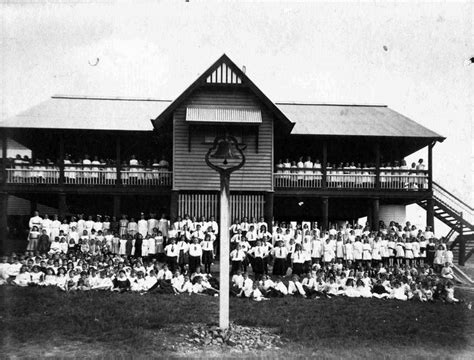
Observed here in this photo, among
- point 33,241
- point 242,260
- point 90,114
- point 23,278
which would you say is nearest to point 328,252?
point 242,260

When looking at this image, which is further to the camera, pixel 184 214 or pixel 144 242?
pixel 184 214

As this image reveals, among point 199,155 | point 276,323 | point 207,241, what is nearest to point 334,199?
point 199,155

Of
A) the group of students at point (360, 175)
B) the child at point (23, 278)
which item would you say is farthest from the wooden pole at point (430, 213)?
the child at point (23, 278)

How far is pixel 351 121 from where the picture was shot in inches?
1073

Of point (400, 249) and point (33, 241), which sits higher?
point (33, 241)

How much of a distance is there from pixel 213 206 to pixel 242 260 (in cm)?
461

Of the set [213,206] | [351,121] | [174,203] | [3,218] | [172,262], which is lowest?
[172,262]

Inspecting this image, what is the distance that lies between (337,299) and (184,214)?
28.4 ft

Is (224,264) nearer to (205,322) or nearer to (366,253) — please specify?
(205,322)

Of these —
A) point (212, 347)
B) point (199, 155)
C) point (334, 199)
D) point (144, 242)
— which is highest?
point (199, 155)

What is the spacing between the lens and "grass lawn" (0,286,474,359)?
10398 mm

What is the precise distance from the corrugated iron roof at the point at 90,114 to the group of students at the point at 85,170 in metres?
1.70

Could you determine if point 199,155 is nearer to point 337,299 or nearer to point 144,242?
point 144,242

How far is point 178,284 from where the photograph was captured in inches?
659
